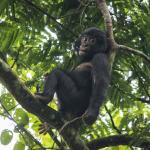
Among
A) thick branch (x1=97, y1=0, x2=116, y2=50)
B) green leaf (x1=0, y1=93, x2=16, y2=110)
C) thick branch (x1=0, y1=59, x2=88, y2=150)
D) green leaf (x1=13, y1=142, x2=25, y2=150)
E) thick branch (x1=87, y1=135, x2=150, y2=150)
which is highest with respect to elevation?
thick branch (x1=97, y1=0, x2=116, y2=50)

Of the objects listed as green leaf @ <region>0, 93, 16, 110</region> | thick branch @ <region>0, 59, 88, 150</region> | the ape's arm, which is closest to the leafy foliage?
green leaf @ <region>0, 93, 16, 110</region>

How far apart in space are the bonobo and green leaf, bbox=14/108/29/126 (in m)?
0.35

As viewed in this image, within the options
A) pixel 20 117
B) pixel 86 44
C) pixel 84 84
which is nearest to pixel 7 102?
pixel 20 117

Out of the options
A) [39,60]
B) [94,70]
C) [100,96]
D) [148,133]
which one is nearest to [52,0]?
[39,60]

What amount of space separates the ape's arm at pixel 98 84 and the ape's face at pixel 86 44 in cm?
28

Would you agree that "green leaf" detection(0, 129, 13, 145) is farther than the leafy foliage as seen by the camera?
No

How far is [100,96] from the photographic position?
4242mm

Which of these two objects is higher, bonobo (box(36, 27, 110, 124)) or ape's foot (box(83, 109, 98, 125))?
bonobo (box(36, 27, 110, 124))

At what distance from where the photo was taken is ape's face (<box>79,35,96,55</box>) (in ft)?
16.1

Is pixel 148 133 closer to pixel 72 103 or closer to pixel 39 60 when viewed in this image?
pixel 72 103

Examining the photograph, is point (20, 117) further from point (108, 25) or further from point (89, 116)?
point (108, 25)

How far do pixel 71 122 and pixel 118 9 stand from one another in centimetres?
199

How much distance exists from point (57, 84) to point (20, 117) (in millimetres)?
482

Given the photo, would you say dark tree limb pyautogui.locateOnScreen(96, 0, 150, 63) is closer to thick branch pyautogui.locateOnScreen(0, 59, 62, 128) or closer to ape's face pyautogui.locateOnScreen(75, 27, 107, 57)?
ape's face pyautogui.locateOnScreen(75, 27, 107, 57)
